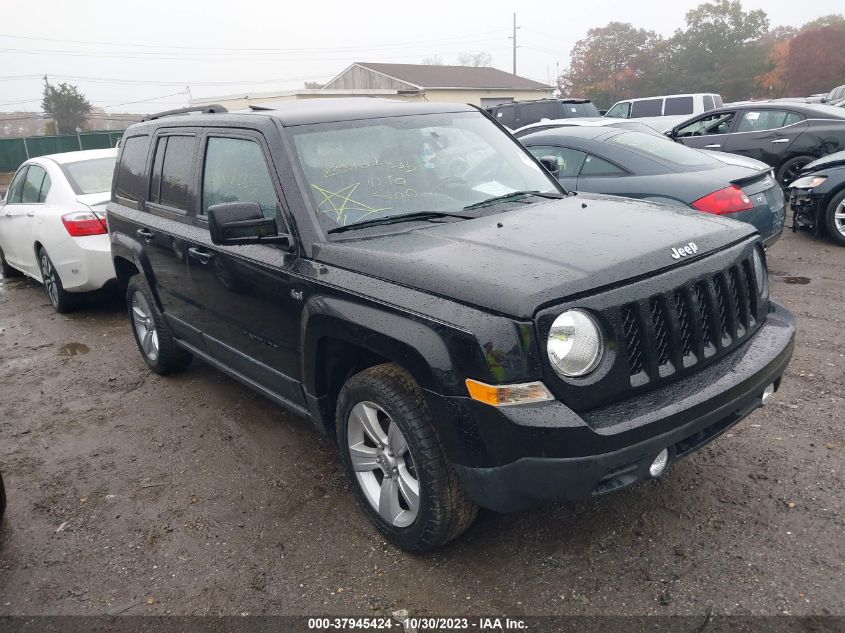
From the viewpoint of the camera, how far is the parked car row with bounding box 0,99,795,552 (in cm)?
246

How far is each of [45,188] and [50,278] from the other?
99 cm

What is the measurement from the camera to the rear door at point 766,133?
10680 mm

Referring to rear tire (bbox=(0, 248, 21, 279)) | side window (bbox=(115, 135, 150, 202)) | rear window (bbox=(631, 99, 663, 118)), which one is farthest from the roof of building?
side window (bbox=(115, 135, 150, 202))

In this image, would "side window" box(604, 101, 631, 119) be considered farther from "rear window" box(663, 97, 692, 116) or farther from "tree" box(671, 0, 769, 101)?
"tree" box(671, 0, 769, 101)

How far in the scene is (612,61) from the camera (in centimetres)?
5781

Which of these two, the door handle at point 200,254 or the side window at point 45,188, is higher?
the side window at point 45,188

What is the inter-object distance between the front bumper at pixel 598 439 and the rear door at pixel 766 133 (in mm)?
9552

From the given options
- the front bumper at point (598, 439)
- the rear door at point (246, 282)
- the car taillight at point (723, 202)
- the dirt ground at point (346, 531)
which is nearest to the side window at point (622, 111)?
the car taillight at point (723, 202)

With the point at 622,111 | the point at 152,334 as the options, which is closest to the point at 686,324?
the point at 152,334

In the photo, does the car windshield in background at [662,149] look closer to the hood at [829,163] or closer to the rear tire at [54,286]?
the hood at [829,163]

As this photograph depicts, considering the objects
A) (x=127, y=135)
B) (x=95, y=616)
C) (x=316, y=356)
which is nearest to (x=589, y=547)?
(x=316, y=356)

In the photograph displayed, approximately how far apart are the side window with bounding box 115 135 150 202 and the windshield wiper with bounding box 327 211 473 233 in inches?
94.0

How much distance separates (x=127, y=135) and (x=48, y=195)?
8.37ft

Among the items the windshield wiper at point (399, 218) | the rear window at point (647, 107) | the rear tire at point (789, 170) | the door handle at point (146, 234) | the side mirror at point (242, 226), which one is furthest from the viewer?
the rear window at point (647, 107)
